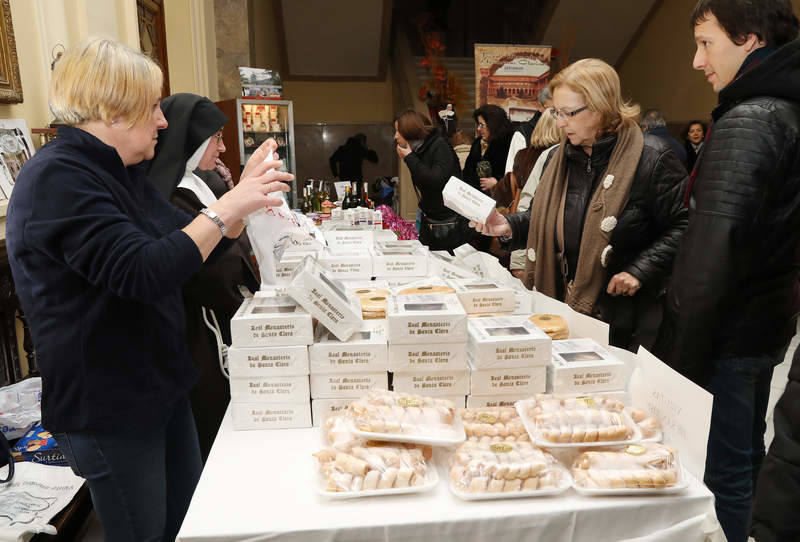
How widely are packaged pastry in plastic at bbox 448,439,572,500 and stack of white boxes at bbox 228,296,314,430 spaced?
0.47m

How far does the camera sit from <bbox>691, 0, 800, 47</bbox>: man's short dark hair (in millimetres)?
1462

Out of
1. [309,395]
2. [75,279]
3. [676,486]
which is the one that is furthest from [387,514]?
[75,279]

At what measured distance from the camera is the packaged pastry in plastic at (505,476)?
3.77 feet

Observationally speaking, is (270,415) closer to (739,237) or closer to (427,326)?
(427,326)

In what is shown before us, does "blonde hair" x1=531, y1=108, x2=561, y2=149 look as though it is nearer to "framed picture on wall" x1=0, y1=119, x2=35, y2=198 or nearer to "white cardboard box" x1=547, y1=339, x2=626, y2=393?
"white cardboard box" x1=547, y1=339, x2=626, y2=393

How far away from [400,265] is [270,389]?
3.71 ft

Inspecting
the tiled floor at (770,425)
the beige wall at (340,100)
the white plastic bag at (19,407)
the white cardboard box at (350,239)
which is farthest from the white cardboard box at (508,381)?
the beige wall at (340,100)

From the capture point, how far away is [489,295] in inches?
71.0

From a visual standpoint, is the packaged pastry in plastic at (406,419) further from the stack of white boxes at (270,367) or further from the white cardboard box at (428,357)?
the stack of white boxes at (270,367)

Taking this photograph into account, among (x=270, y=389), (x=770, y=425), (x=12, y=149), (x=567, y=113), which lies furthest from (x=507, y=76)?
(x=270, y=389)

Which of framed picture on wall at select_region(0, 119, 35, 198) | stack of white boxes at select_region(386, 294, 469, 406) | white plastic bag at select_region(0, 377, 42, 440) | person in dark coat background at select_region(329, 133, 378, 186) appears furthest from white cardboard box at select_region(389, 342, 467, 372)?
person in dark coat background at select_region(329, 133, 378, 186)

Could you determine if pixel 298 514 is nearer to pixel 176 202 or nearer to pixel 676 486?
pixel 676 486

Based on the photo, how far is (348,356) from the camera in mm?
1438

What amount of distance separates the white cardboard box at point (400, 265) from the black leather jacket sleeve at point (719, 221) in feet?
3.72
